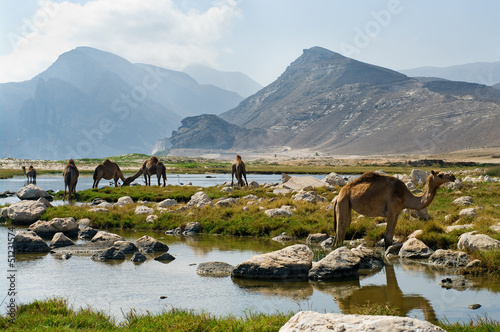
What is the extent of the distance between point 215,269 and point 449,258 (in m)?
6.45

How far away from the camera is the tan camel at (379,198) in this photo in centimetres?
1479

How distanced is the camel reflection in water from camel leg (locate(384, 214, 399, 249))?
2.97m

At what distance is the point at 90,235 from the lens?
64.5 feet

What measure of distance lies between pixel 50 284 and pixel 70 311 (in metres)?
3.69

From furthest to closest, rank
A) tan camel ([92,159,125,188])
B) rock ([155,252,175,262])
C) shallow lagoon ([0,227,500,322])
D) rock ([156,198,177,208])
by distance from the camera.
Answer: tan camel ([92,159,125,188])
rock ([156,198,177,208])
rock ([155,252,175,262])
shallow lagoon ([0,227,500,322])

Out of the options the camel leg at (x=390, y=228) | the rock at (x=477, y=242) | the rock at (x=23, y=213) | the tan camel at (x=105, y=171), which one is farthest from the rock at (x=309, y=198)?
the tan camel at (x=105, y=171)

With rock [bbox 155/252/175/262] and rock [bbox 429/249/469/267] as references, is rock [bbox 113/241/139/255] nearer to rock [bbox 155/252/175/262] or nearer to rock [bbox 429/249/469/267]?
rock [bbox 155/252/175/262]

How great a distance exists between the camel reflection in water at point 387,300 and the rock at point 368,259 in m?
1.52

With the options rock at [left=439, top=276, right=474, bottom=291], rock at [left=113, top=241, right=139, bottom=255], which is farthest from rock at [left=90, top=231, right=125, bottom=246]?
rock at [left=439, top=276, right=474, bottom=291]

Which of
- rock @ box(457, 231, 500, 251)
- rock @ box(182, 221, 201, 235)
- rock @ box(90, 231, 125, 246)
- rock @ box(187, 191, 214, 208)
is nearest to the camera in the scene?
rock @ box(457, 231, 500, 251)

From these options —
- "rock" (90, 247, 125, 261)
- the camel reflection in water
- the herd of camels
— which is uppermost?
the herd of camels

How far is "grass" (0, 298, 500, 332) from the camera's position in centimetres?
783

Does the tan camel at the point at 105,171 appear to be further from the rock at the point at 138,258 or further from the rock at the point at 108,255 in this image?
the rock at the point at 138,258

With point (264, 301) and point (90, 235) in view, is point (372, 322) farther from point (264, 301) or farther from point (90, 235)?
point (90, 235)
